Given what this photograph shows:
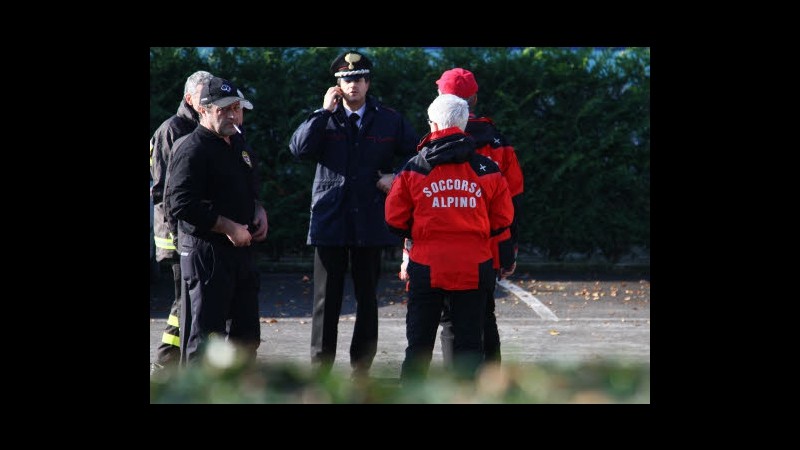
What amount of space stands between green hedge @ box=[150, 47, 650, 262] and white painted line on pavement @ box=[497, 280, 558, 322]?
1521 mm

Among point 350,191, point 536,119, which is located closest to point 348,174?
point 350,191

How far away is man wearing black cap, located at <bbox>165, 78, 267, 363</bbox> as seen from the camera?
5254 mm

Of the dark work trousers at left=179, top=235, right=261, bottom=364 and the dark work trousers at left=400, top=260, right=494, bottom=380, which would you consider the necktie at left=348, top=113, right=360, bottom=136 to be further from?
the dark work trousers at left=400, top=260, right=494, bottom=380

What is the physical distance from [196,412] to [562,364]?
1.29 meters

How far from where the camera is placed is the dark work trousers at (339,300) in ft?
20.9

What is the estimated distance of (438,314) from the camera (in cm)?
527

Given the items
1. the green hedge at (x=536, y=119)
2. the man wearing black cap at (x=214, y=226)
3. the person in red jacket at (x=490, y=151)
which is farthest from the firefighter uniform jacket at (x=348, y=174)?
the green hedge at (x=536, y=119)

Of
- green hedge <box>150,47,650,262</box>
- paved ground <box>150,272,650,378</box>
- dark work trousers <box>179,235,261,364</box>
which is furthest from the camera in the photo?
green hedge <box>150,47,650,262</box>

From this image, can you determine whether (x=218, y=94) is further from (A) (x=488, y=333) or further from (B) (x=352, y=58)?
(A) (x=488, y=333)

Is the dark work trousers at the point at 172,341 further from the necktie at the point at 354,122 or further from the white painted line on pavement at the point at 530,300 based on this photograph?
the white painted line on pavement at the point at 530,300

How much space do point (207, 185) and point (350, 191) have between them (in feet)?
3.85

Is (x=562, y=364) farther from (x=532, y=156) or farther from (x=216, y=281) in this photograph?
(x=532, y=156)

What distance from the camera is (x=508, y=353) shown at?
793 centimetres

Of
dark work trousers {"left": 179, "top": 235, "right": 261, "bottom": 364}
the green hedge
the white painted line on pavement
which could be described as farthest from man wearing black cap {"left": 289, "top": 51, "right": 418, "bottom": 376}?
the green hedge
